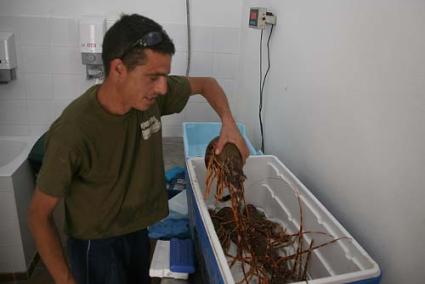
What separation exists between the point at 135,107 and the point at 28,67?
1.60m

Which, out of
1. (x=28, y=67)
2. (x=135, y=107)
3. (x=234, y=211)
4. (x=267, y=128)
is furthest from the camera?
(x=28, y=67)

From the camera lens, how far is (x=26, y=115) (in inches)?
92.3

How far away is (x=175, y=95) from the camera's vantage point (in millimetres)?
1379

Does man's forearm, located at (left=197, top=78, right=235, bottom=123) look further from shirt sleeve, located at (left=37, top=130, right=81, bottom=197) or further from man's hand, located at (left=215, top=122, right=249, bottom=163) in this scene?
shirt sleeve, located at (left=37, top=130, right=81, bottom=197)

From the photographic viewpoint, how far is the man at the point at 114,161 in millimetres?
953

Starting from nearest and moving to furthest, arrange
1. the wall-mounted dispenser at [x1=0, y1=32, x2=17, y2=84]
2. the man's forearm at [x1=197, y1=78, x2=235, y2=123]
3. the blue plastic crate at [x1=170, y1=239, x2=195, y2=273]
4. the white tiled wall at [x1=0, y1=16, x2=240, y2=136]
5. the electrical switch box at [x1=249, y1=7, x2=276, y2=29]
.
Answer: the blue plastic crate at [x1=170, y1=239, x2=195, y2=273]
the man's forearm at [x1=197, y1=78, x2=235, y2=123]
the electrical switch box at [x1=249, y1=7, x2=276, y2=29]
the wall-mounted dispenser at [x1=0, y1=32, x2=17, y2=84]
the white tiled wall at [x1=0, y1=16, x2=240, y2=136]

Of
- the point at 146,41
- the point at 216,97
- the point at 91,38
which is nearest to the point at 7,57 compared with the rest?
the point at 91,38

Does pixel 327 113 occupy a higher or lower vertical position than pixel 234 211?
higher

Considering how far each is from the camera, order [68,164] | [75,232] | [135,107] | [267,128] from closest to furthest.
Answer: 1. [68,164]
2. [135,107]
3. [75,232]
4. [267,128]

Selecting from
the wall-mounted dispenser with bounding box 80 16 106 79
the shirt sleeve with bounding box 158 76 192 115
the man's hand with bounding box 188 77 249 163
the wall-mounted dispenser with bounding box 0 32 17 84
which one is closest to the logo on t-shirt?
the shirt sleeve with bounding box 158 76 192 115

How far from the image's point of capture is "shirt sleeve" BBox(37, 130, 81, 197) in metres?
0.92

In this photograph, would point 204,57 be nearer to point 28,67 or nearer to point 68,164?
point 28,67

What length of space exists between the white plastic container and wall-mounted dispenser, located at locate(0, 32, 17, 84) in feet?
4.77

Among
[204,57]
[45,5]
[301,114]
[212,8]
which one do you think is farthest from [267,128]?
[45,5]
